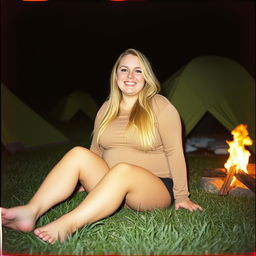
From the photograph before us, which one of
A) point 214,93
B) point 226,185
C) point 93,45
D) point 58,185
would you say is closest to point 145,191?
point 58,185

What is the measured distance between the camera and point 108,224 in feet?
7.14

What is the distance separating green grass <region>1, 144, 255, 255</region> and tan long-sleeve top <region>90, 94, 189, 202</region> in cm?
22

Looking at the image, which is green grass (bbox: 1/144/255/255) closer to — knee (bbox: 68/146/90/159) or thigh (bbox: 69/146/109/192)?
thigh (bbox: 69/146/109/192)

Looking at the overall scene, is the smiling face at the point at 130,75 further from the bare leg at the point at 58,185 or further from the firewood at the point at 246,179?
the firewood at the point at 246,179

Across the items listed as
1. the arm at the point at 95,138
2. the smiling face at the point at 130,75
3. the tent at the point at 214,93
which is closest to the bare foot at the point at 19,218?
the arm at the point at 95,138

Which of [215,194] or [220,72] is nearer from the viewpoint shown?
[215,194]

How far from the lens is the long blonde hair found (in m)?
2.19

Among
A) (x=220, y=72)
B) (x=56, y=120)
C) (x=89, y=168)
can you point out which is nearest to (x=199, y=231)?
(x=89, y=168)

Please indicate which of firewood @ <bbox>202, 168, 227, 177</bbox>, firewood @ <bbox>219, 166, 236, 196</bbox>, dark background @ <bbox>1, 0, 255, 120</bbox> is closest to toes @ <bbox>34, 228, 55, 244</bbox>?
firewood @ <bbox>219, 166, 236, 196</bbox>

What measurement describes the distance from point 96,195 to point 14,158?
3431 mm

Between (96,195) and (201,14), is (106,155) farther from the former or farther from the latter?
(201,14)

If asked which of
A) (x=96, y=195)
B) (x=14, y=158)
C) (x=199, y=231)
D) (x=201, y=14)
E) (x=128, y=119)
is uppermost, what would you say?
(x=201, y=14)

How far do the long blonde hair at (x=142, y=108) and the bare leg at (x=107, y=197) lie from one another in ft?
0.91

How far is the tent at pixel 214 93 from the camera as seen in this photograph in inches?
182
